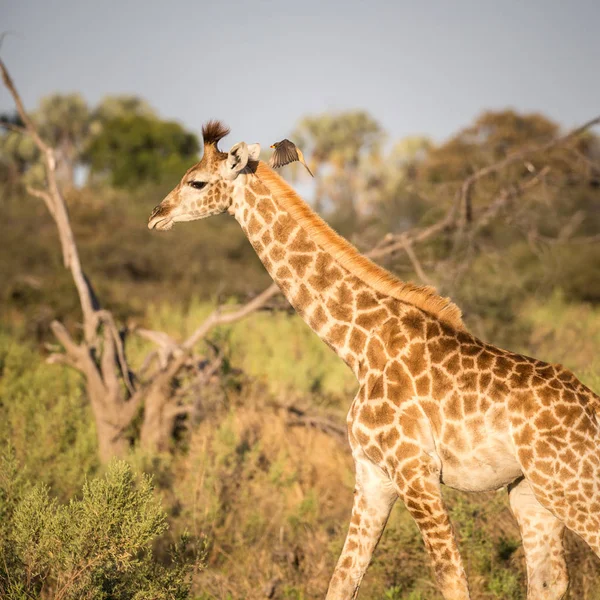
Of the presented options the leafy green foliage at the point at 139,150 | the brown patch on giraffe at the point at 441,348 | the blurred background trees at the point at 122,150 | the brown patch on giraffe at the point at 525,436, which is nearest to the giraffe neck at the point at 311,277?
the brown patch on giraffe at the point at 441,348

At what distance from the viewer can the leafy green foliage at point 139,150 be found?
128 ft

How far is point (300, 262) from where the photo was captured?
483 cm

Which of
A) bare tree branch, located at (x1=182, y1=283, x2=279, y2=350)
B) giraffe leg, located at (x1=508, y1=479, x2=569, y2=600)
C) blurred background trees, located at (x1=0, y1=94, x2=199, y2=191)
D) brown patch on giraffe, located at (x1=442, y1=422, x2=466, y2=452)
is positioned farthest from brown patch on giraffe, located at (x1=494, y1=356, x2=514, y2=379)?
blurred background trees, located at (x1=0, y1=94, x2=199, y2=191)

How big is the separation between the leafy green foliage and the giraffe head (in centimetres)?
3319

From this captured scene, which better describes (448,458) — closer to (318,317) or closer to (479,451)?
(479,451)

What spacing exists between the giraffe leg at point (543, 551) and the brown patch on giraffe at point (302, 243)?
6.14ft

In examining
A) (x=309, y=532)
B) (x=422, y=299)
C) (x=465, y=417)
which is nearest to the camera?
(x=465, y=417)

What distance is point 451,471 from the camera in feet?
14.1

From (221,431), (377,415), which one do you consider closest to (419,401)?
(377,415)

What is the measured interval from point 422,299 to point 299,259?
80 cm

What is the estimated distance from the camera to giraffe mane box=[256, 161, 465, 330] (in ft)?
15.0

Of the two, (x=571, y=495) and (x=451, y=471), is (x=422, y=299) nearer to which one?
(x=451, y=471)

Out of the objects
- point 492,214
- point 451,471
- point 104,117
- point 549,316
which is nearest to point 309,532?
point 451,471

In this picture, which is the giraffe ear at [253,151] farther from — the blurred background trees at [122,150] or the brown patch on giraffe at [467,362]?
the blurred background trees at [122,150]
